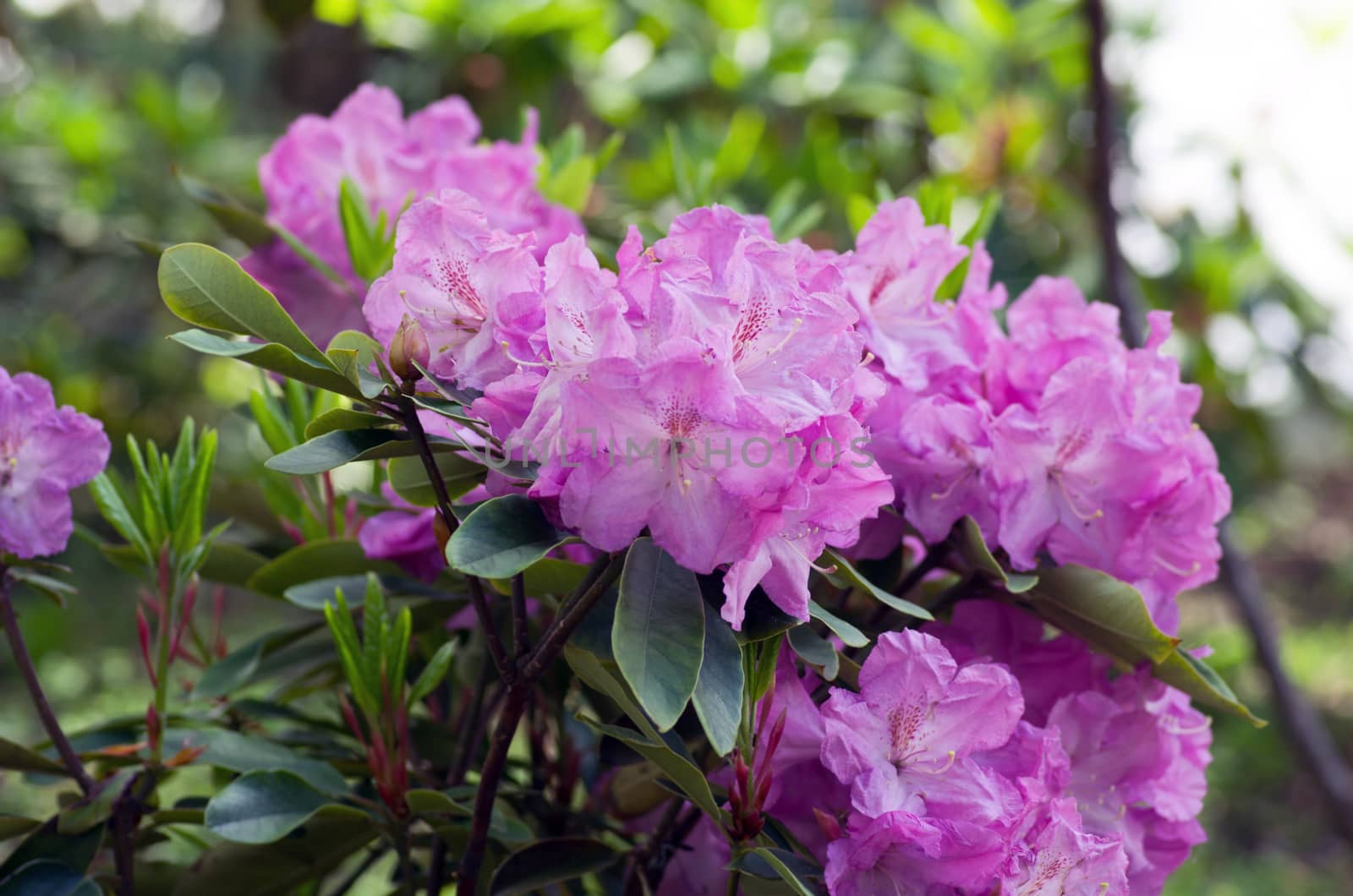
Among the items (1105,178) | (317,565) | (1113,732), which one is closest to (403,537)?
(317,565)

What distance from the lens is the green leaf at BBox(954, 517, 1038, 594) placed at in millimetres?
543

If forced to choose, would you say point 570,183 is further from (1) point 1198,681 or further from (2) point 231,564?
(1) point 1198,681

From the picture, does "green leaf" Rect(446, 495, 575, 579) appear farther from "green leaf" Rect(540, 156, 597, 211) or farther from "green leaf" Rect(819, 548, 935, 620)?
"green leaf" Rect(540, 156, 597, 211)

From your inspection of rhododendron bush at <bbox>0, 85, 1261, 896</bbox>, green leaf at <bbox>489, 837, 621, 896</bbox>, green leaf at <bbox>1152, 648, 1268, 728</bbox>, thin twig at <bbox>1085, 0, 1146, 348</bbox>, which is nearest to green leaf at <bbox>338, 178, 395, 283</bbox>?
rhododendron bush at <bbox>0, 85, 1261, 896</bbox>

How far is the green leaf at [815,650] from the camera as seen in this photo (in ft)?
1.66

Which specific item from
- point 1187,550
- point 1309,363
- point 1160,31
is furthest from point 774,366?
point 1309,363

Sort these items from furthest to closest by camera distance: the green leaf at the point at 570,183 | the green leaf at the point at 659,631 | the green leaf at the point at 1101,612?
the green leaf at the point at 570,183, the green leaf at the point at 1101,612, the green leaf at the point at 659,631

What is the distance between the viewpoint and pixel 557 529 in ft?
1.58

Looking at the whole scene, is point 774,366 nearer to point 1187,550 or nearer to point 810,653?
point 810,653

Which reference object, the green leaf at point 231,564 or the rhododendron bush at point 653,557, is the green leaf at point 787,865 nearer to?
the rhododendron bush at point 653,557

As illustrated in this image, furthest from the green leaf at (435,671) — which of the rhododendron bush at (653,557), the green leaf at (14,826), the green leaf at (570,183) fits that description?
the green leaf at (570,183)

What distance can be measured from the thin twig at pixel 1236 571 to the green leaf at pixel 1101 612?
0.88 m

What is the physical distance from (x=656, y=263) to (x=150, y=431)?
264 centimetres

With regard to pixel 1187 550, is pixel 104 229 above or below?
below
